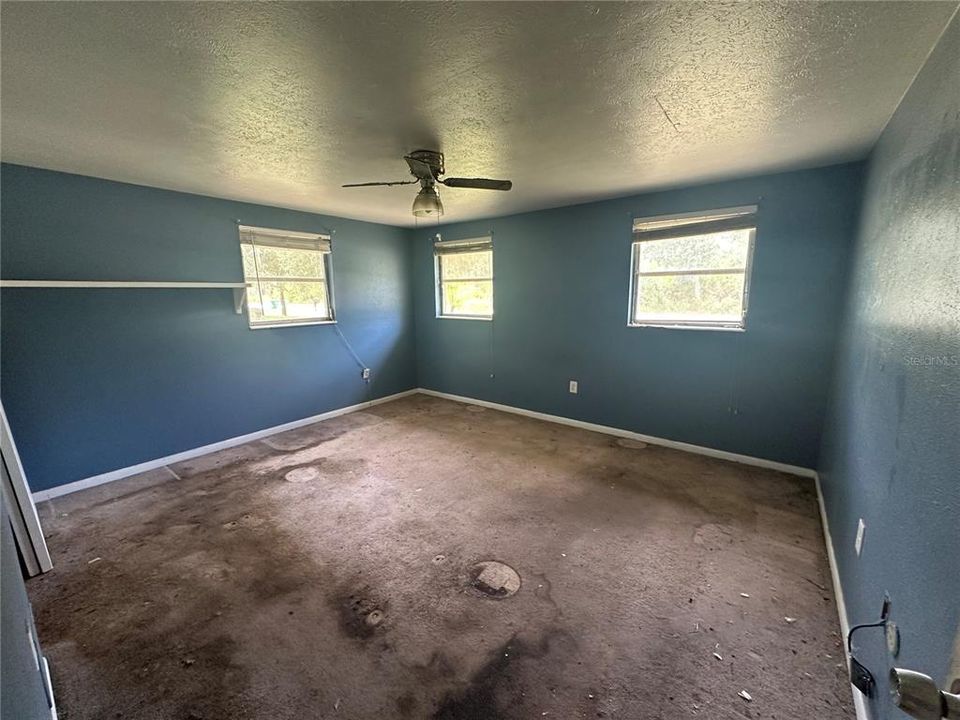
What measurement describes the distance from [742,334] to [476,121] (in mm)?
2691

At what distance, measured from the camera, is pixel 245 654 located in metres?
1.60

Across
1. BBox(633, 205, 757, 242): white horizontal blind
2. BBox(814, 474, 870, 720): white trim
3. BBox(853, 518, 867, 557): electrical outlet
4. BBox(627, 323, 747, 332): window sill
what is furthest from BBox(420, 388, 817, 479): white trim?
BBox(633, 205, 757, 242): white horizontal blind

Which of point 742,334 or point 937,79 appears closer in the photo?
point 937,79

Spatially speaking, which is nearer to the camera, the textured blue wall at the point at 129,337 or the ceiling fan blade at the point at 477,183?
the ceiling fan blade at the point at 477,183

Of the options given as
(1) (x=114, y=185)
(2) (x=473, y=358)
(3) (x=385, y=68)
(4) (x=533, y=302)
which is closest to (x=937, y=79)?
(3) (x=385, y=68)

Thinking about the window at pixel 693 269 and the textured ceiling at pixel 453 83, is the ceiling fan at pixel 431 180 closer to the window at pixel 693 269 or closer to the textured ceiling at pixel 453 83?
the textured ceiling at pixel 453 83

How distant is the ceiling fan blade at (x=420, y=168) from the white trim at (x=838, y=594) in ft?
9.76

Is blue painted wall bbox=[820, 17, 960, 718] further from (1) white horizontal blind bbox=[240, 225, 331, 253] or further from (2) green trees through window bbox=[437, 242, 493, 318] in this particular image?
(1) white horizontal blind bbox=[240, 225, 331, 253]

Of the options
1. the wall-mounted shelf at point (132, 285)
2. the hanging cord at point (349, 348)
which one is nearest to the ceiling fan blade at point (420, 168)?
the wall-mounted shelf at point (132, 285)

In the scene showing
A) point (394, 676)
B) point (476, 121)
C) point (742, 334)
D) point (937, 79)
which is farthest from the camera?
point (742, 334)

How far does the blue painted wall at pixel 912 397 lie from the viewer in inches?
35.8

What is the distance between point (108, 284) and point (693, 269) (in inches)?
182

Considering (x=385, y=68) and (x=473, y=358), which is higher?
(x=385, y=68)

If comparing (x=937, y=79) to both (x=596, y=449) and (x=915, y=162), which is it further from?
(x=596, y=449)
